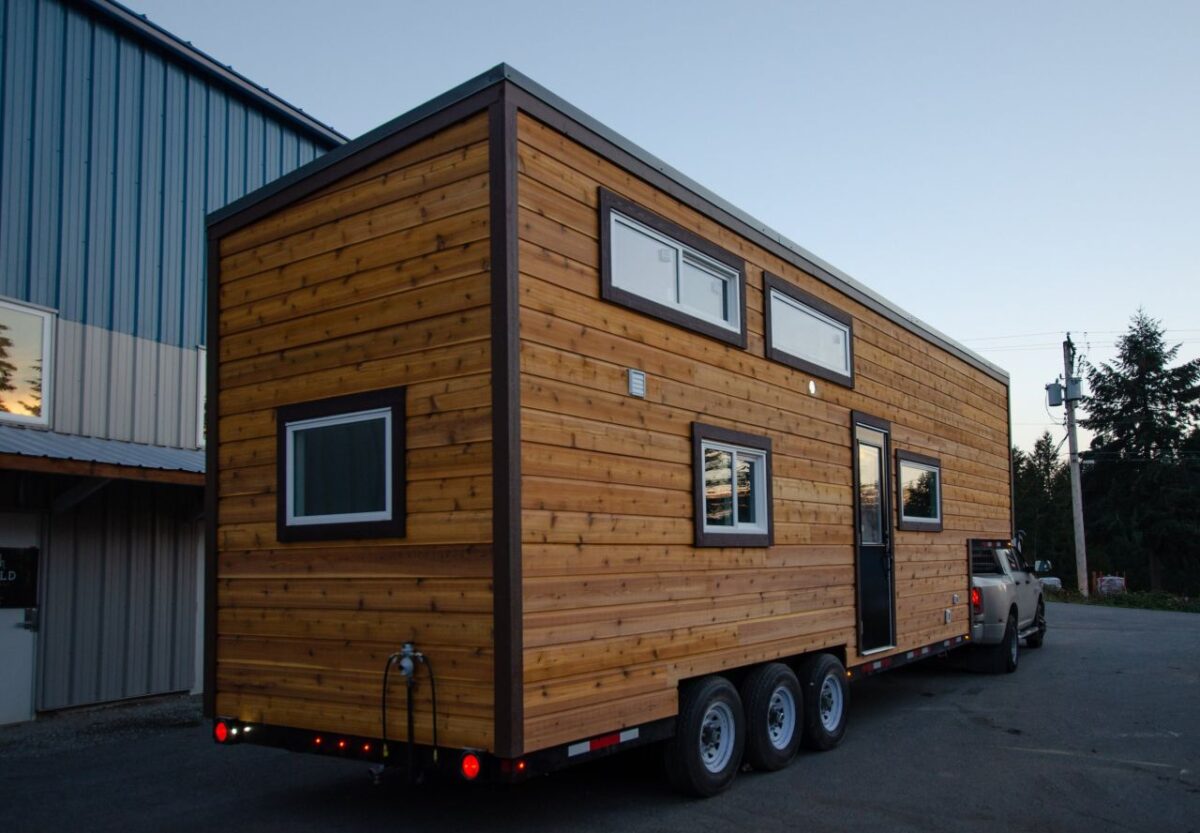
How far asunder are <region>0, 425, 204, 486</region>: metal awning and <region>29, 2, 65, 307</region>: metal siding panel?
158 cm

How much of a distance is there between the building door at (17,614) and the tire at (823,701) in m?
7.68

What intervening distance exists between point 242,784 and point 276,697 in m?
1.64

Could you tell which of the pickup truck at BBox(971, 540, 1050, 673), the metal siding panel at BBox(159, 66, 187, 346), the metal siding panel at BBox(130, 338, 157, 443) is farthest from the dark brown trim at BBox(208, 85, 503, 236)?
the pickup truck at BBox(971, 540, 1050, 673)

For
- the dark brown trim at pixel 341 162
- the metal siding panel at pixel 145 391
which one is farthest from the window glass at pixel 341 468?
the metal siding panel at pixel 145 391

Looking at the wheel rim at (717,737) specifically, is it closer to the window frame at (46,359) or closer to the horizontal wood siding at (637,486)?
the horizontal wood siding at (637,486)

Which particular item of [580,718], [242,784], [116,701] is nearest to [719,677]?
[580,718]

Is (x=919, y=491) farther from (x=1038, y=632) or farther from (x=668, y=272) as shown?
(x=1038, y=632)

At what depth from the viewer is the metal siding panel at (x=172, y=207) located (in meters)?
12.8

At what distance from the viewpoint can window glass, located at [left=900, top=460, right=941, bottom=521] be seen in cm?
1079

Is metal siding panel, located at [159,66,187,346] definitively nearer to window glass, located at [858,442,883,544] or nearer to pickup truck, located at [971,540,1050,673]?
window glass, located at [858,442,883,544]

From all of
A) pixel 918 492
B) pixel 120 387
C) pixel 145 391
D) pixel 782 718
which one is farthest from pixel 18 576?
pixel 918 492

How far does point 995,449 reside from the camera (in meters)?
14.4

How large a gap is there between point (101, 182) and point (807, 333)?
8338 mm

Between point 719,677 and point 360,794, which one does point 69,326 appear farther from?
point 719,677
